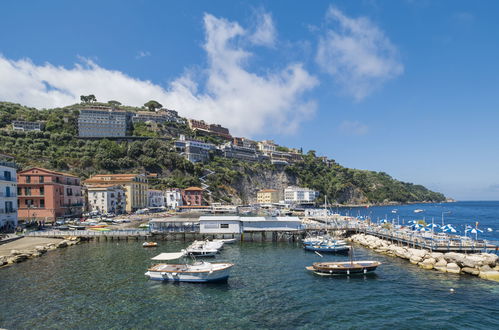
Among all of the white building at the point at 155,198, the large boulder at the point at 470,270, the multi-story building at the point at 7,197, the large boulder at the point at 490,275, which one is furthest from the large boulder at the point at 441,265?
the white building at the point at 155,198

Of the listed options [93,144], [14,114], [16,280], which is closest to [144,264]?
[16,280]

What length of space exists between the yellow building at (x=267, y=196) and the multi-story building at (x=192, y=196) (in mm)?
46098

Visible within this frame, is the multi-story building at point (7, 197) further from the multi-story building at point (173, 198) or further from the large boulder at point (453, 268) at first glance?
the multi-story building at point (173, 198)

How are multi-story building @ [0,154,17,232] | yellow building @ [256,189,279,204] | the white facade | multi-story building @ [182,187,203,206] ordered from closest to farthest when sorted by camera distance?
multi-story building @ [0,154,17,232] < the white facade < multi-story building @ [182,187,203,206] < yellow building @ [256,189,279,204]

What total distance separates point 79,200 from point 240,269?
225 ft

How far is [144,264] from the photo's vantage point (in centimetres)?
4175

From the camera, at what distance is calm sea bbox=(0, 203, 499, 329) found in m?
24.0

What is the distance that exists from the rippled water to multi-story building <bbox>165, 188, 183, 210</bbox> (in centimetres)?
9292

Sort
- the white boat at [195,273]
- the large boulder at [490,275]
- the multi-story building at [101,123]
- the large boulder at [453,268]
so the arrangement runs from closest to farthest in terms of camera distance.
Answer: the white boat at [195,273] → the large boulder at [490,275] → the large boulder at [453,268] → the multi-story building at [101,123]

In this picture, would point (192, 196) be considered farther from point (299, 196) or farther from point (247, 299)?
point (247, 299)

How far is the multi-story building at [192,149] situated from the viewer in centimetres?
17488

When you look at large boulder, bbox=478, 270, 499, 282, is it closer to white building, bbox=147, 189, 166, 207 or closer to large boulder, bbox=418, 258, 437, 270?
large boulder, bbox=418, 258, 437, 270

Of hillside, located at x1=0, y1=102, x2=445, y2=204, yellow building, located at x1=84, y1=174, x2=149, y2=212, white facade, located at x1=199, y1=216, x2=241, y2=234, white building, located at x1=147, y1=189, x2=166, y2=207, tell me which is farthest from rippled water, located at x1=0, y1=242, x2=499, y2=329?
hillside, located at x1=0, y1=102, x2=445, y2=204

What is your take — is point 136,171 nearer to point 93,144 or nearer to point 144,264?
point 93,144
